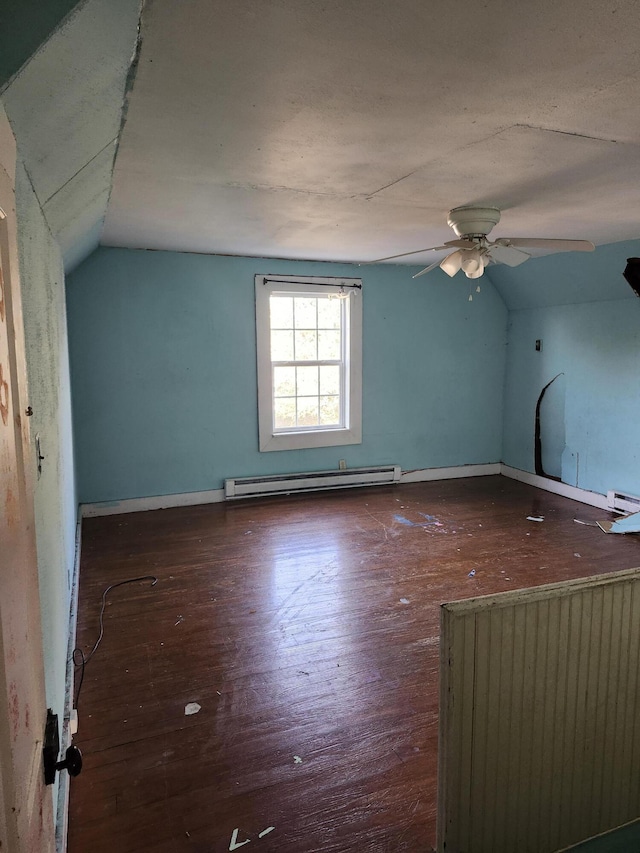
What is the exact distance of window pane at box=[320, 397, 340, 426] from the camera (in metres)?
5.39

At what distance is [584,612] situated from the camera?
1438mm

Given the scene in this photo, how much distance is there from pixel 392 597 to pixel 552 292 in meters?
3.56

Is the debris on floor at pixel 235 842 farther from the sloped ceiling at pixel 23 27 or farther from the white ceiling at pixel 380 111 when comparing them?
the white ceiling at pixel 380 111

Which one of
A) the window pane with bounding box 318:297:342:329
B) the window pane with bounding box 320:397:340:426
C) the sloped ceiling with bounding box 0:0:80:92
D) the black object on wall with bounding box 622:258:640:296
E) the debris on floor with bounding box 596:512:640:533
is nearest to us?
the sloped ceiling with bounding box 0:0:80:92

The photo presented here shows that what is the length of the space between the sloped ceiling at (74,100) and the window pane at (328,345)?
3162mm

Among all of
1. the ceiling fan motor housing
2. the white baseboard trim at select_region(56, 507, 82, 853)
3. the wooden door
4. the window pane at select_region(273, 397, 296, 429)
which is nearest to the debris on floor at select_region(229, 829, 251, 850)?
the white baseboard trim at select_region(56, 507, 82, 853)

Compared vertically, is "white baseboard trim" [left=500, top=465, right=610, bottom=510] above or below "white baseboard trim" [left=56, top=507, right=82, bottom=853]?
above

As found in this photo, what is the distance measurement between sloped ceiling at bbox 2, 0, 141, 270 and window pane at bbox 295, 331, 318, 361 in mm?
3022

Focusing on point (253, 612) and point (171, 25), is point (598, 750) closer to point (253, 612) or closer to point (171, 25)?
point (253, 612)

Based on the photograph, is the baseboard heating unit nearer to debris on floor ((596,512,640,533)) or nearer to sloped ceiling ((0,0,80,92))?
debris on floor ((596,512,640,533))

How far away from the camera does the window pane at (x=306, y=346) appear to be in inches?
205

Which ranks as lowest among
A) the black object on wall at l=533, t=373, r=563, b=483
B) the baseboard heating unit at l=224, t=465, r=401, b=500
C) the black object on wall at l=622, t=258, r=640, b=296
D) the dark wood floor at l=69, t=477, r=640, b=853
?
the dark wood floor at l=69, t=477, r=640, b=853

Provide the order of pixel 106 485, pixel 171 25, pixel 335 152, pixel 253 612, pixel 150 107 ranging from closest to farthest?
pixel 171 25 < pixel 150 107 < pixel 335 152 < pixel 253 612 < pixel 106 485

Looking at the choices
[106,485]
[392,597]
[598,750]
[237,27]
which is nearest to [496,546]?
[392,597]
